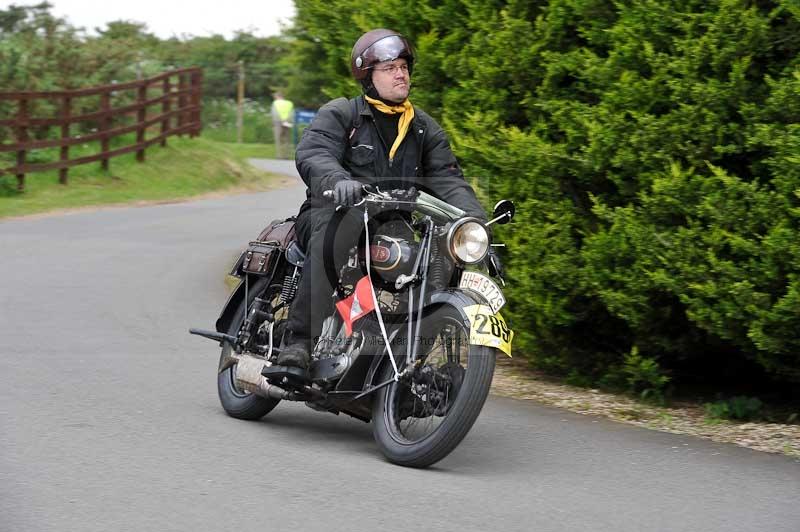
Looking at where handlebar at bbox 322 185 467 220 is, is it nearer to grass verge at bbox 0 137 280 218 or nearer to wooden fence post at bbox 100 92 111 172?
grass verge at bbox 0 137 280 218

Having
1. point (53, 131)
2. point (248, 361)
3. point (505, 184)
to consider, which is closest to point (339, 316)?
point (248, 361)

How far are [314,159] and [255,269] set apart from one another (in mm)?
1106

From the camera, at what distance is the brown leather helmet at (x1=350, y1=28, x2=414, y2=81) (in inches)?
254

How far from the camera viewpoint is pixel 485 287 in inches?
237

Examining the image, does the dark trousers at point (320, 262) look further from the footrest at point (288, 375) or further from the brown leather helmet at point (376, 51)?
the brown leather helmet at point (376, 51)

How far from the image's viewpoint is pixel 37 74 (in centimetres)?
2416

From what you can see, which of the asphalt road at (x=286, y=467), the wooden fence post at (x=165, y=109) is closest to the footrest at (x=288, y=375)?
the asphalt road at (x=286, y=467)

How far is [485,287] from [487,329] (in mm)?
327

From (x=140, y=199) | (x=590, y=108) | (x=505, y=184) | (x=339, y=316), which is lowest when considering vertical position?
(x=140, y=199)

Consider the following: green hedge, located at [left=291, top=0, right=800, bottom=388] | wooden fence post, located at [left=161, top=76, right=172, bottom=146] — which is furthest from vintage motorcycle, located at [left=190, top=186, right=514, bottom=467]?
wooden fence post, located at [left=161, top=76, right=172, bottom=146]

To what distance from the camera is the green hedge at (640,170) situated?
6684 millimetres

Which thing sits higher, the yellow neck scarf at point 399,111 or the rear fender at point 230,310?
the yellow neck scarf at point 399,111

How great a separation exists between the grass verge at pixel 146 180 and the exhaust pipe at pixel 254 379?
39.9 feet

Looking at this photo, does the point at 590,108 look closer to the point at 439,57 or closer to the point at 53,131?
the point at 439,57
